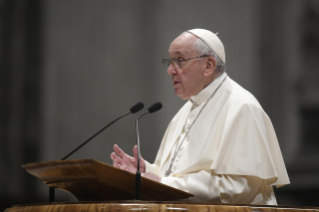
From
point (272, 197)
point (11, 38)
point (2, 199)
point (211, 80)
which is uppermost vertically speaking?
point (11, 38)

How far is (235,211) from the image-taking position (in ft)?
5.22

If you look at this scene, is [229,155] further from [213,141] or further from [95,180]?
[95,180]

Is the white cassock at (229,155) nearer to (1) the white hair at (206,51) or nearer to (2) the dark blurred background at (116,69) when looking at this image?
(1) the white hair at (206,51)

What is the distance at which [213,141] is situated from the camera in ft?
8.86

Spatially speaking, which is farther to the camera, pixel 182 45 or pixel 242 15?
pixel 242 15

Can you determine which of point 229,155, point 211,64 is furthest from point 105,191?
point 211,64

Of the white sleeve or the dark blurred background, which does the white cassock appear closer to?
the white sleeve

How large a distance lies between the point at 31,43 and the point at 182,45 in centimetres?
250

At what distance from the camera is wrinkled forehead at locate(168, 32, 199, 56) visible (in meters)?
3.14

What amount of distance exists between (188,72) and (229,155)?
2.84 feet

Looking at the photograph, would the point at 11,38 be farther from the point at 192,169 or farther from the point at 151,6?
the point at 192,169

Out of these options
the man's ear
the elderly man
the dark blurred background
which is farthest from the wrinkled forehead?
the dark blurred background

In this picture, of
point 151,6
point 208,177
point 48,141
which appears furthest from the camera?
point 151,6

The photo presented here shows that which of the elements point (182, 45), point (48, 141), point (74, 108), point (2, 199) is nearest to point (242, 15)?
point (182, 45)
